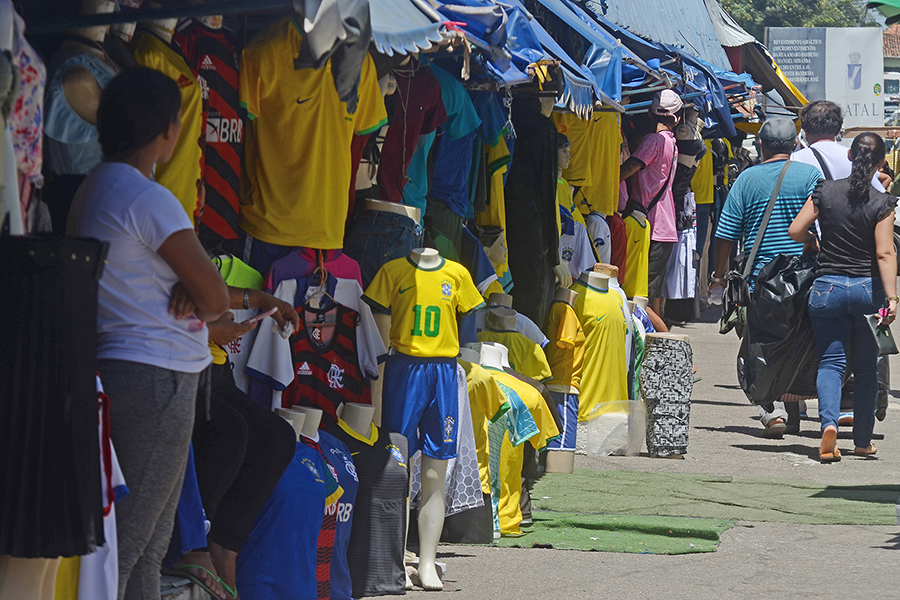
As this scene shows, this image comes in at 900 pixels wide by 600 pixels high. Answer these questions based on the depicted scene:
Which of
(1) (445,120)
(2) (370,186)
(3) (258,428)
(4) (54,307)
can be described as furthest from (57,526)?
(1) (445,120)

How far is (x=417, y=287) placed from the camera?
5613mm

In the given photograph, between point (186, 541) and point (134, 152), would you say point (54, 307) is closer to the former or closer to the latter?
point (134, 152)

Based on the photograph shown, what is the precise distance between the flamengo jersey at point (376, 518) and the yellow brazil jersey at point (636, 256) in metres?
5.65

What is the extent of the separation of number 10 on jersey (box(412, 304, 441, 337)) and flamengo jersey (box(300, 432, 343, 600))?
808 millimetres

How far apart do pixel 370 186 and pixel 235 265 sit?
1329 millimetres

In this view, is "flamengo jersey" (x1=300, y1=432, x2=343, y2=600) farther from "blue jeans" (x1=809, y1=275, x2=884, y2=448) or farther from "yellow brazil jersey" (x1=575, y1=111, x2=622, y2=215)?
"yellow brazil jersey" (x1=575, y1=111, x2=622, y2=215)

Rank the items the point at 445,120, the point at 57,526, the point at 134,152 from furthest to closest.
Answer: the point at 445,120 → the point at 134,152 → the point at 57,526

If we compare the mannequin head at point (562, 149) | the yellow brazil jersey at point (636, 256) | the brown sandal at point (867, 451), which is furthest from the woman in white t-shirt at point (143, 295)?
the yellow brazil jersey at point (636, 256)

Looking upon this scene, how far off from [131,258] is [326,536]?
1.95 m

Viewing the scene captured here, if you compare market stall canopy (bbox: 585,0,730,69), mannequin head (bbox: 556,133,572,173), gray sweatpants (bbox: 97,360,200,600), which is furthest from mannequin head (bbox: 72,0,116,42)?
market stall canopy (bbox: 585,0,730,69)

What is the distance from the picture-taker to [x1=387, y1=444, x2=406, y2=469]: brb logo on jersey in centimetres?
547

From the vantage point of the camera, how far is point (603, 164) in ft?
32.0

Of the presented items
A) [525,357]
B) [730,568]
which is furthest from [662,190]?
[730,568]

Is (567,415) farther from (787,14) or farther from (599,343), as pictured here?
(787,14)
